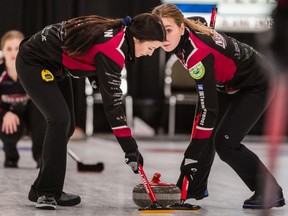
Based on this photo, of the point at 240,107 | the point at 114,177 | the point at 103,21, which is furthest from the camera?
the point at 114,177

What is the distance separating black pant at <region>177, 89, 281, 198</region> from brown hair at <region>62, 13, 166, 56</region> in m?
0.58

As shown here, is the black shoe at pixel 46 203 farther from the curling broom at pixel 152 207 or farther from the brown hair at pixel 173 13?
the brown hair at pixel 173 13

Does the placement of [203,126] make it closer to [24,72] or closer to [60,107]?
[60,107]

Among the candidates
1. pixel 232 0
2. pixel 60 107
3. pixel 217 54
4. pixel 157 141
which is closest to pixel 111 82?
pixel 60 107

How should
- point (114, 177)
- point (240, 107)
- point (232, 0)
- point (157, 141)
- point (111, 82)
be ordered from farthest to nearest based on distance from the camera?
point (232, 0), point (157, 141), point (114, 177), point (240, 107), point (111, 82)

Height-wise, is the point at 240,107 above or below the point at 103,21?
below

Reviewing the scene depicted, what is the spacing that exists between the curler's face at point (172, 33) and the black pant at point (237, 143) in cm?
45

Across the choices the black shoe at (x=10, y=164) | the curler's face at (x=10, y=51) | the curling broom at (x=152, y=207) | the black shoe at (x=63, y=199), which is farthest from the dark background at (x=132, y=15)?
the curling broom at (x=152, y=207)

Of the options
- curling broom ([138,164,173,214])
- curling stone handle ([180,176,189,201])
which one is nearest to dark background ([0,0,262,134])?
curling stone handle ([180,176,189,201])

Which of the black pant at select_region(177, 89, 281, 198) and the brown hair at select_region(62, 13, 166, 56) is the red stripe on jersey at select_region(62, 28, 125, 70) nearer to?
the brown hair at select_region(62, 13, 166, 56)

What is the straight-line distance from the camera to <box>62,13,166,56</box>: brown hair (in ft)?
8.35

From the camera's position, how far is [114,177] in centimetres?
410

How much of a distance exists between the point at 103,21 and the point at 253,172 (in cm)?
99

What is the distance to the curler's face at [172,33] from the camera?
8.82ft
